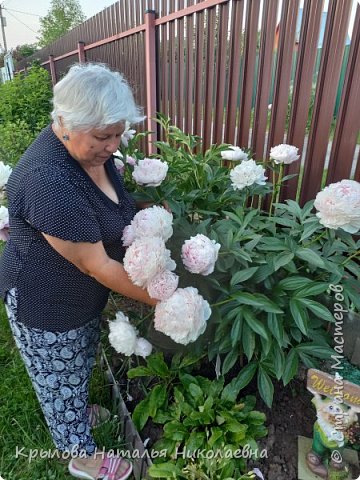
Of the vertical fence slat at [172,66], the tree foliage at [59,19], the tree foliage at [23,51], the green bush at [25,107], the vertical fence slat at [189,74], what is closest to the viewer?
the vertical fence slat at [189,74]

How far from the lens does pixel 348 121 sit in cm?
184

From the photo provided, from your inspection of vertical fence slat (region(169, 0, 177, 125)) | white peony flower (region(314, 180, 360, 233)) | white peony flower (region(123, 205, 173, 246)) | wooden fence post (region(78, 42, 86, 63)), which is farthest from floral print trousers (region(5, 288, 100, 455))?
wooden fence post (region(78, 42, 86, 63))

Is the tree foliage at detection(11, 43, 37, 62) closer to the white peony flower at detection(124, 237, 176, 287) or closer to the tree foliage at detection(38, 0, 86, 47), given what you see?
the tree foliage at detection(38, 0, 86, 47)

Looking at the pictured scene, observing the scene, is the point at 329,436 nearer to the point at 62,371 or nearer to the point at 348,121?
the point at 62,371

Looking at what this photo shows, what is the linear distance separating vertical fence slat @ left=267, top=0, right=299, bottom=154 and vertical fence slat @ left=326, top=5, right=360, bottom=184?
1.28 feet

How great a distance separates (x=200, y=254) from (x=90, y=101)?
55 cm

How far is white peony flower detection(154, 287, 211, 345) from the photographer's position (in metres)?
1.06

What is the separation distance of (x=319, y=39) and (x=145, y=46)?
257 centimetres

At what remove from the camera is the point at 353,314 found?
194 cm

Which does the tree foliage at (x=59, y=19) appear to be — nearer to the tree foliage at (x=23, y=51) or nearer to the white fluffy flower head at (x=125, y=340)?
the tree foliage at (x=23, y=51)

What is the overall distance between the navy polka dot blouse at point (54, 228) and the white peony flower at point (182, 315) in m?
0.30

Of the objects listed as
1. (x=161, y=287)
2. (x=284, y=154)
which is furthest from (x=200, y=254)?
(x=284, y=154)

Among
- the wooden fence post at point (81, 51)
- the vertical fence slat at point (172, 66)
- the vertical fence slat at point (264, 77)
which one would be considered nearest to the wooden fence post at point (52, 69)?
the wooden fence post at point (81, 51)

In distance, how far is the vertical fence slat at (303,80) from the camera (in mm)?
1911
